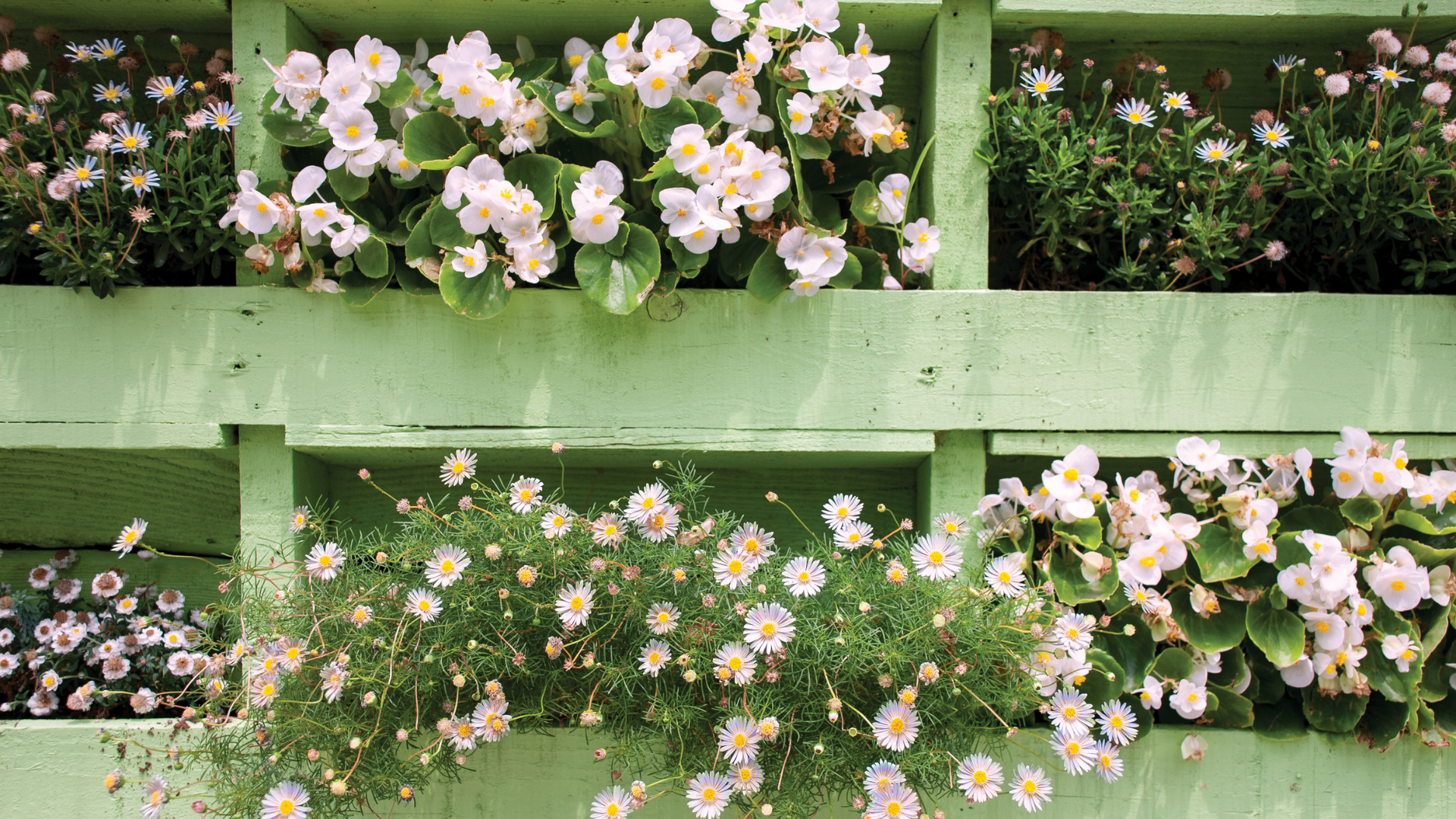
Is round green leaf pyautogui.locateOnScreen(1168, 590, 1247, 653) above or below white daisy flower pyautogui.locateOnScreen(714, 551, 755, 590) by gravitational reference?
below

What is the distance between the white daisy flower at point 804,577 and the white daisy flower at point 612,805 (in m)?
0.34

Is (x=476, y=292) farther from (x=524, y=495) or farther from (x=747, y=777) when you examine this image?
(x=747, y=777)

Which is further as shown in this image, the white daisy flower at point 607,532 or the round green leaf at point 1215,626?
the round green leaf at point 1215,626

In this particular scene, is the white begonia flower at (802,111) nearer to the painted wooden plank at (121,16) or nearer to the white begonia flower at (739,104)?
the white begonia flower at (739,104)

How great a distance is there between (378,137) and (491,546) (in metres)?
0.70

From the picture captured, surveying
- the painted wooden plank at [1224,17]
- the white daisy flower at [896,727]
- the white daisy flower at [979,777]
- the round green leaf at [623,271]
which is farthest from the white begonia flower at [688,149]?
the white daisy flower at [979,777]

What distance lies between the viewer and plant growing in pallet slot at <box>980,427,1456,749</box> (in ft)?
4.01

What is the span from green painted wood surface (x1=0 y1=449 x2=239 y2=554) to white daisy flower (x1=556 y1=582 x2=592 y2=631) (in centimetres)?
83

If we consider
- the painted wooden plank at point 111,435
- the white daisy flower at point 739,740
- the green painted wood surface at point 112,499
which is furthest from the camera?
the green painted wood surface at point 112,499

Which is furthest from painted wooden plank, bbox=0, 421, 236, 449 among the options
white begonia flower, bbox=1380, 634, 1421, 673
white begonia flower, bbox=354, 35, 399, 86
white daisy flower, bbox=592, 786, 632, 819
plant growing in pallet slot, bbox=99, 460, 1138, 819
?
white begonia flower, bbox=1380, 634, 1421, 673

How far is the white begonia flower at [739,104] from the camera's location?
126 centimetres

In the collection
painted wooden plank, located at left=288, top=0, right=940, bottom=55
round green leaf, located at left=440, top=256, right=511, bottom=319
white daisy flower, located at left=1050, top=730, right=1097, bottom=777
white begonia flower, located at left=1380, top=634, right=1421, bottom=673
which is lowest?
white daisy flower, located at left=1050, top=730, right=1097, bottom=777

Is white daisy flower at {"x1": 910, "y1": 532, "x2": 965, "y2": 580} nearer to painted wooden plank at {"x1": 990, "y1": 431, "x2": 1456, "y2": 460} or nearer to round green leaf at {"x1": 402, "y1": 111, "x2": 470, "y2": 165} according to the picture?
painted wooden plank at {"x1": 990, "y1": 431, "x2": 1456, "y2": 460}

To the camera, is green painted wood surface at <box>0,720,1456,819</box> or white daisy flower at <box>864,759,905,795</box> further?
green painted wood surface at <box>0,720,1456,819</box>
